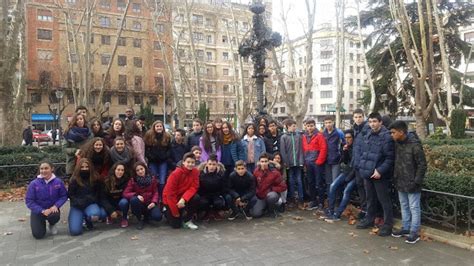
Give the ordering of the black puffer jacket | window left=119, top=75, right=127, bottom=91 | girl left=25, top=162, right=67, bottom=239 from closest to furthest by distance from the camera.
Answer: the black puffer jacket, girl left=25, top=162, right=67, bottom=239, window left=119, top=75, right=127, bottom=91

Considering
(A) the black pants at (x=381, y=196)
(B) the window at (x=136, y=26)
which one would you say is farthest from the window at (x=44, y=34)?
(A) the black pants at (x=381, y=196)

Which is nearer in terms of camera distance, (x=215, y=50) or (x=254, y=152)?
(x=254, y=152)

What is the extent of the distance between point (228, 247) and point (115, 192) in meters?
2.30

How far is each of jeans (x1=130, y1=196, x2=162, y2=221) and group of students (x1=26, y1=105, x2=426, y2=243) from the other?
0.02 meters

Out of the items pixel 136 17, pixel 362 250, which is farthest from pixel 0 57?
pixel 136 17

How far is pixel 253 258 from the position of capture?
4941mm

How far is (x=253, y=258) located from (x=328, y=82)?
7145 centimetres

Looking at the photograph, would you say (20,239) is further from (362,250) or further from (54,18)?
(54,18)

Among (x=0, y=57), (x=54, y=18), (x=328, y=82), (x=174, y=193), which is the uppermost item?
(x=54, y=18)

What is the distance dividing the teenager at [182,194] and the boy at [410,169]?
10.5 feet

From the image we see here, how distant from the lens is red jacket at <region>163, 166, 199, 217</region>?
630cm

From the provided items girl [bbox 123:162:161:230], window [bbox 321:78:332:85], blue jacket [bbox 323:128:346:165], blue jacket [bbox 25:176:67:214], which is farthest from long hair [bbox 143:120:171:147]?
window [bbox 321:78:332:85]

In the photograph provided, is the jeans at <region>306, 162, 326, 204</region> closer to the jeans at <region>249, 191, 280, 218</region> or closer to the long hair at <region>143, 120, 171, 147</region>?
the jeans at <region>249, 191, 280, 218</region>

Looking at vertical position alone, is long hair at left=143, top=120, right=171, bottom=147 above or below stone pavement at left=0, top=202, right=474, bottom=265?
above
